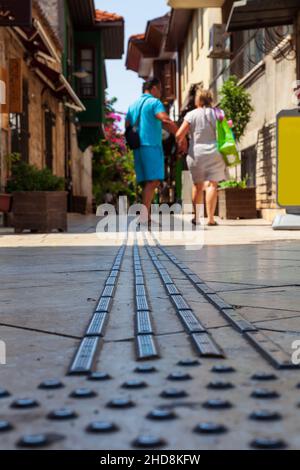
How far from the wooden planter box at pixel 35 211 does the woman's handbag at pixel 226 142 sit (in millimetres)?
2574

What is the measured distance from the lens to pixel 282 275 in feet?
12.7

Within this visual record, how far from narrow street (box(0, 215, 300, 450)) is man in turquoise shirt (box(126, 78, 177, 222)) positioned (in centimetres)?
531

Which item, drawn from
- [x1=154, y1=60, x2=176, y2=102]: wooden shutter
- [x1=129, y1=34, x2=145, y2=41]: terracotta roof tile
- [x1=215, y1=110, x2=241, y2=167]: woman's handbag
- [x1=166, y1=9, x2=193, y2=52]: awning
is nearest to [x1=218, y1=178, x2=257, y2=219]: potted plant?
[x1=215, y1=110, x2=241, y2=167]: woman's handbag

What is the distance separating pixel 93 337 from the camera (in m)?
2.13

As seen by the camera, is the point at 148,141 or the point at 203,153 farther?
the point at 203,153

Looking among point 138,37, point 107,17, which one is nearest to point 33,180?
point 107,17

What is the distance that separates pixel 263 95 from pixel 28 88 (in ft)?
15.5

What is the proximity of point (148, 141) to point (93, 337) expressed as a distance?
7.33 meters

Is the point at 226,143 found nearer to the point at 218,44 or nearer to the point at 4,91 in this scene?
the point at 4,91

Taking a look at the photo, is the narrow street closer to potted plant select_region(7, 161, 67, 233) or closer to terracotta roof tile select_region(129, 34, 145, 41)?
potted plant select_region(7, 161, 67, 233)

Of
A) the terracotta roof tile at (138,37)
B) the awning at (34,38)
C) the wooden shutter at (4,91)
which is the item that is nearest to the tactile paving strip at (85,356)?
the wooden shutter at (4,91)

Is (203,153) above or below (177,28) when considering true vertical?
below

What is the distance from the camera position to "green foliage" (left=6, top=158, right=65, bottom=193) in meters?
9.64
